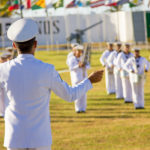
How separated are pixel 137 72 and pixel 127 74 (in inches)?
73.4

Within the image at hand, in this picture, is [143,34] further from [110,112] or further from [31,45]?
[31,45]

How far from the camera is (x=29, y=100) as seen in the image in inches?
183

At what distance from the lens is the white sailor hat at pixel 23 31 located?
183 inches

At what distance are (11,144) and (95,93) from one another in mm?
16823

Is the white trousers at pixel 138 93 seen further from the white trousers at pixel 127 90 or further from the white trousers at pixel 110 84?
the white trousers at pixel 110 84

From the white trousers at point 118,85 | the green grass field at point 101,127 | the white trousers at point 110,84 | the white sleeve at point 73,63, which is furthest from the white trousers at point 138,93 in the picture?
the white trousers at point 110,84

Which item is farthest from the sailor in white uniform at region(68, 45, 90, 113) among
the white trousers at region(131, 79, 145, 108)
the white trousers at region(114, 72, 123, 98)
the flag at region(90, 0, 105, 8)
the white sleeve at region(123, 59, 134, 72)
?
the flag at region(90, 0, 105, 8)

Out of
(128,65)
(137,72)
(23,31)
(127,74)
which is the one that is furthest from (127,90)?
(23,31)

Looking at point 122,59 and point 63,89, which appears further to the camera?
point 122,59

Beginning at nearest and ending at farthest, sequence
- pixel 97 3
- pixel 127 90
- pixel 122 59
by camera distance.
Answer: pixel 122 59, pixel 127 90, pixel 97 3

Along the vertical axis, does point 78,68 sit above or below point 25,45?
below

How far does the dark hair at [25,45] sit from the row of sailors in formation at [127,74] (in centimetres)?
1146

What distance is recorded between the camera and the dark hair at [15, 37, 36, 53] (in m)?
4.68

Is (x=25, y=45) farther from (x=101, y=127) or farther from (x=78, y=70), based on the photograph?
Answer: (x=78, y=70)
